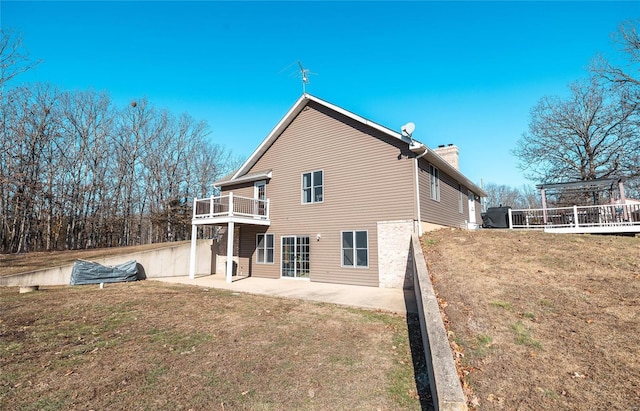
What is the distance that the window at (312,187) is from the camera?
44.9ft

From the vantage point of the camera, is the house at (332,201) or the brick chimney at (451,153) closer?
the house at (332,201)

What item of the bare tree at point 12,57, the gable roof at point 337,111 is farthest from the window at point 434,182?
the bare tree at point 12,57

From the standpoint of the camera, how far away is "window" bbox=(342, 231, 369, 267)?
472 inches

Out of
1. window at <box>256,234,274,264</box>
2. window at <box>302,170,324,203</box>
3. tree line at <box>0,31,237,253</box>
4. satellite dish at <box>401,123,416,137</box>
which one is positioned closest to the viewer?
satellite dish at <box>401,123,416,137</box>

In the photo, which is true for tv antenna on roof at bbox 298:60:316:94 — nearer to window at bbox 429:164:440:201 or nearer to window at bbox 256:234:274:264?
window at bbox 429:164:440:201

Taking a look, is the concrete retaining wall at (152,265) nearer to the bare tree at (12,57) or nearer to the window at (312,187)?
the window at (312,187)

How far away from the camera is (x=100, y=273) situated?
12.1m

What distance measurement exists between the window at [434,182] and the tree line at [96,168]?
859 inches

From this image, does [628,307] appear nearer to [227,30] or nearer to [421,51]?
[421,51]

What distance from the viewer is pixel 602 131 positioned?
2055 cm

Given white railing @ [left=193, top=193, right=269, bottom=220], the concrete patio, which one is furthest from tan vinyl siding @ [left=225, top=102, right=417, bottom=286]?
the concrete patio

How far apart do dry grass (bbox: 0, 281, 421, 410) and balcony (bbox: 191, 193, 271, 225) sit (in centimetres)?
612

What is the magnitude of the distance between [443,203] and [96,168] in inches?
1121

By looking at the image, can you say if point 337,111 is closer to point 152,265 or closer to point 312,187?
point 312,187
